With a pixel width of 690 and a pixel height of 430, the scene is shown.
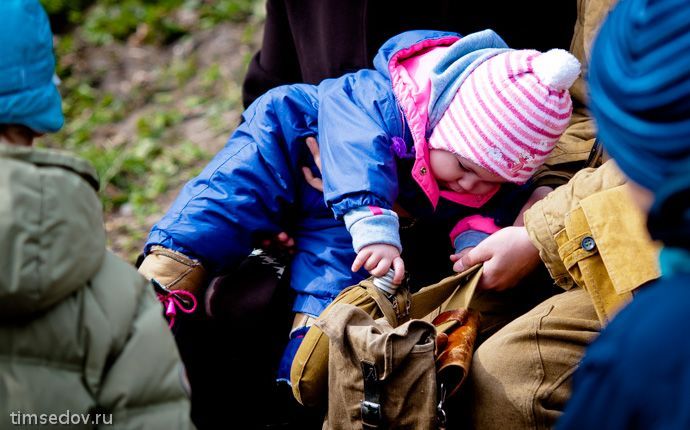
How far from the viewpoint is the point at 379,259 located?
7.66 feet

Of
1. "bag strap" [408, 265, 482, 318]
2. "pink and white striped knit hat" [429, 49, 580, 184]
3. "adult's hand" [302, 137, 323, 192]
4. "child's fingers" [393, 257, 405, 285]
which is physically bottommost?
"bag strap" [408, 265, 482, 318]

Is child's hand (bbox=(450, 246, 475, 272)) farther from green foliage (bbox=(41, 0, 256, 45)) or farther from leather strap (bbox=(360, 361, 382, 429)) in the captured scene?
green foliage (bbox=(41, 0, 256, 45))

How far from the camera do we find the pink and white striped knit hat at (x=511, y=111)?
7.66ft

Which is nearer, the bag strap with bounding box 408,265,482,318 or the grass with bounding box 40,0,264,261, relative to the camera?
the bag strap with bounding box 408,265,482,318

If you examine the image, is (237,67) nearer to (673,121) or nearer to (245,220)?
(245,220)

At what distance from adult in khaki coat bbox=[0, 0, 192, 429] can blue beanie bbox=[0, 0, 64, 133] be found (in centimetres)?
45

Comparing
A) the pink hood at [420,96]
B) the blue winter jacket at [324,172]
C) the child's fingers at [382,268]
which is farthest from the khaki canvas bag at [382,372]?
the pink hood at [420,96]

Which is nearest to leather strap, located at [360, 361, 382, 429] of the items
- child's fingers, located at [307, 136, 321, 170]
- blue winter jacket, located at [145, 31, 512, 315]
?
blue winter jacket, located at [145, 31, 512, 315]

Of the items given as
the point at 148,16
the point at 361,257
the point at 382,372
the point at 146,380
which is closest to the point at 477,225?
the point at 361,257

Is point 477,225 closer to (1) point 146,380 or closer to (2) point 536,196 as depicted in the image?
(2) point 536,196

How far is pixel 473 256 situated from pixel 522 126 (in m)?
0.41

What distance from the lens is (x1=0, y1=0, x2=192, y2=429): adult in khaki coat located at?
5.19 feet

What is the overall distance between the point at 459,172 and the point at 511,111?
24 cm

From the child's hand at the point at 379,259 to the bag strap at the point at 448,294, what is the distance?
138 mm
